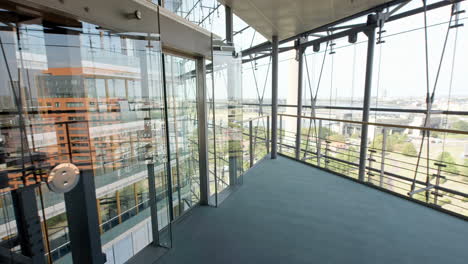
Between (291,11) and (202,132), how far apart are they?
93cm

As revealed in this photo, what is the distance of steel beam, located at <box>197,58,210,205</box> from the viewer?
109 cm

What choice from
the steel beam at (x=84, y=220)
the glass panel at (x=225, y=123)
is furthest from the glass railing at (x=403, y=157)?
the steel beam at (x=84, y=220)

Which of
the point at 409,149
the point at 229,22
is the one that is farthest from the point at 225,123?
the point at 409,149

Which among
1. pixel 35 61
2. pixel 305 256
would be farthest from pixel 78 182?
pixel 305 256

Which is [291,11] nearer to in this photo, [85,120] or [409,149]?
[85,120]

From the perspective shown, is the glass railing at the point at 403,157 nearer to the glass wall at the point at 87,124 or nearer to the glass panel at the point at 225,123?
the glass panel at the point at 225,123

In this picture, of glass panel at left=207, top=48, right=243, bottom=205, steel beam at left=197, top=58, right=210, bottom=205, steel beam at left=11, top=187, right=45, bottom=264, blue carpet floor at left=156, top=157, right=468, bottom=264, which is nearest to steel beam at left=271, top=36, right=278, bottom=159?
glass panel at left=207, top=48, right=243, bottom=205

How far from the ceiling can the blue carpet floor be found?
1.09 meters

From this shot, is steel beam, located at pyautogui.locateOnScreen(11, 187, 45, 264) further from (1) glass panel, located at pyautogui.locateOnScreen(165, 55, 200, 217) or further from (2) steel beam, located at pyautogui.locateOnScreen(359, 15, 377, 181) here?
(2) steel beam, located at pyautogui.locateOnScreen(359, 15, 377, 181)

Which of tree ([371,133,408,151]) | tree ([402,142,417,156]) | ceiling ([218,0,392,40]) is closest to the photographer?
ceiling ([218,0,392,40])

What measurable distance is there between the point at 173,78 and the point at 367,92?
1.97 metres

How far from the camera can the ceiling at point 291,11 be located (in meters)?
1.24

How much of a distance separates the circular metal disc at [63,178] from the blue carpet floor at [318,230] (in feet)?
1.39

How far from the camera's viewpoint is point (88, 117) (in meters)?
0.58
